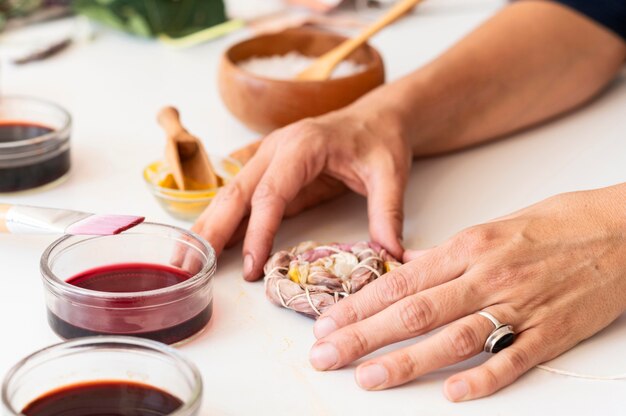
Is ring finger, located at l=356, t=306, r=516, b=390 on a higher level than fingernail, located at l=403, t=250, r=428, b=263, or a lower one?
higher

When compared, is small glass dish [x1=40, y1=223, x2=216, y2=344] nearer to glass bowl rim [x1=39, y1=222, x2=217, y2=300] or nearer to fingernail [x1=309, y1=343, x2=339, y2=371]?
glass bowl rim [x1=39, y1=222, x2=217, y2=300]

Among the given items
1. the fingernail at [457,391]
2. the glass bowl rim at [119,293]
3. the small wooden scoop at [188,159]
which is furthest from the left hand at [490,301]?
the small wooden scoop at [188,159]

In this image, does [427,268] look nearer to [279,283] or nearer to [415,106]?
[279,283]

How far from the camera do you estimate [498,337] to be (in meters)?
1.04

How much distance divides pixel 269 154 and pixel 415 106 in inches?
12.1

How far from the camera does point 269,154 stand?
1.32 m

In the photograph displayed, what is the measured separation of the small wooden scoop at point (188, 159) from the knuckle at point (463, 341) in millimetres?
505

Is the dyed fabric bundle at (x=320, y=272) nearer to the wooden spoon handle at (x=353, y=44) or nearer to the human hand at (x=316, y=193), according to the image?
the human hand at (x=316, y=193)

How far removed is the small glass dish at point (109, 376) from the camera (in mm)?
878

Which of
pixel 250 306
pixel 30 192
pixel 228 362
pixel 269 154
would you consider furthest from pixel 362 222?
pixel 30 192

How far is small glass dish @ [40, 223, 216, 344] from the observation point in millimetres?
1034

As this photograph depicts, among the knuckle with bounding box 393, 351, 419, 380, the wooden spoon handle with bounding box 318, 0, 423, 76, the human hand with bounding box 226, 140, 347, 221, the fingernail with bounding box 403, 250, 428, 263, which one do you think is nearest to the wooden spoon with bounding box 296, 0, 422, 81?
the wooden spoon handle with bounding box 318, 0, 423, 76

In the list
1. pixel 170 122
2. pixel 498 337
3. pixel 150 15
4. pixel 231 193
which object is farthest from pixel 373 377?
pixel 150 15

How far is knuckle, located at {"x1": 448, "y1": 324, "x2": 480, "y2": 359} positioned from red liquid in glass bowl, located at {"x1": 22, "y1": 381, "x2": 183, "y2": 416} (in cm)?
31
